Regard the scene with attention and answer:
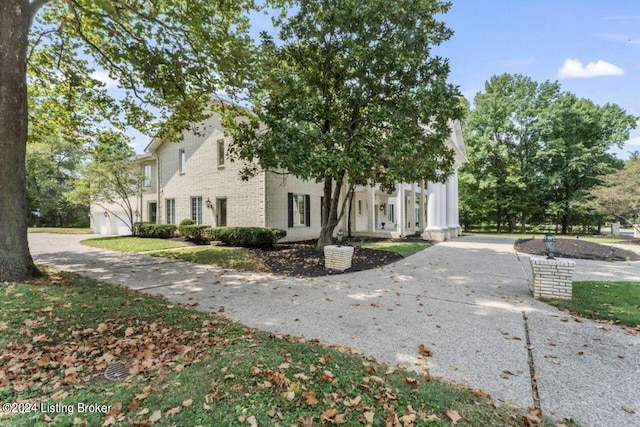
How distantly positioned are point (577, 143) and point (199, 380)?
121 feet

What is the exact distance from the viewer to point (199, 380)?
2.81m

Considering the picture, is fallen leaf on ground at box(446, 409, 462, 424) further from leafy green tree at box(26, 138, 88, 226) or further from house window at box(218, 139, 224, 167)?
leafy green tree at box(26, 138, 88, 226)

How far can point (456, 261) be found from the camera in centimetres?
1046

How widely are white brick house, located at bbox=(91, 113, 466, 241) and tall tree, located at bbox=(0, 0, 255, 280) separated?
376 cm

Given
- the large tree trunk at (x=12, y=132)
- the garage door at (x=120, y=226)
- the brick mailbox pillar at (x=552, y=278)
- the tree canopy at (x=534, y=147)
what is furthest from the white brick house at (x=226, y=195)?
the brick mailbox pillar at (x=552, y=278)

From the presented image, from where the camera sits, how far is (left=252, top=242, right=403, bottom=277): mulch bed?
28.4ft

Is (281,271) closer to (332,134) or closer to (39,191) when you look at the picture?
(332,134)

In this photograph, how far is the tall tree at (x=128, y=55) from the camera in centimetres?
579

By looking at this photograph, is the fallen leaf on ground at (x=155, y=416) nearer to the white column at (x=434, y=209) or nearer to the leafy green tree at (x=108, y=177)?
the leafy green tree at (x=108, y=177)

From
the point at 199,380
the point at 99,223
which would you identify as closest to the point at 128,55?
the point at 199,380

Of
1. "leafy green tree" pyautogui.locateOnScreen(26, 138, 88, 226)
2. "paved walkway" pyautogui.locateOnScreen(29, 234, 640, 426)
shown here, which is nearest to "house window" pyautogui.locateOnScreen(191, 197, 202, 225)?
"paved walkway" pyautogui.locateOnScreen(29, 234, 640, 426)

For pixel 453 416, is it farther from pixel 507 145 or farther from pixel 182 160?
pixel 507 145

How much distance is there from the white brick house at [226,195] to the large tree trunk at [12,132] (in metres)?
7.66

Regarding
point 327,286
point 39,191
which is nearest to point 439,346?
point 327,286
